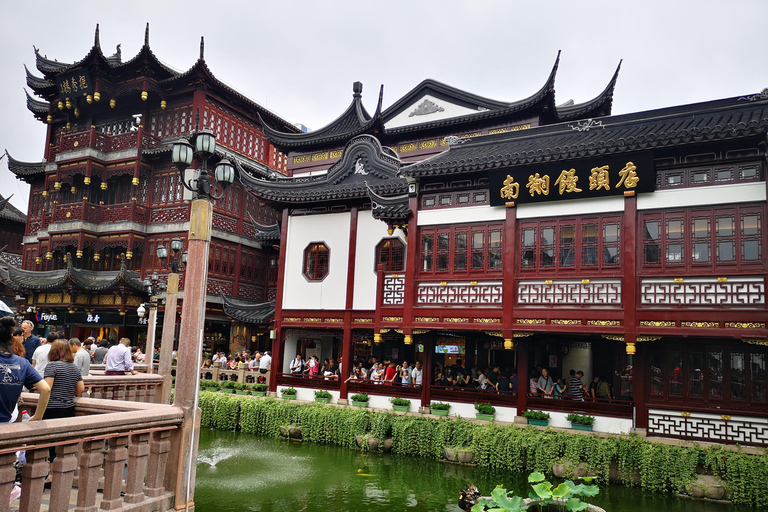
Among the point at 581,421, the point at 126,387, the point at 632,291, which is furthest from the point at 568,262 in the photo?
the point at 126,387

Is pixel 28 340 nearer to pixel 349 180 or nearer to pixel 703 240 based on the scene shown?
pixel 349 180

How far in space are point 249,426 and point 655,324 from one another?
10860 mm

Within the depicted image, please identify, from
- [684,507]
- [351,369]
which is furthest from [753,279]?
[351,369]

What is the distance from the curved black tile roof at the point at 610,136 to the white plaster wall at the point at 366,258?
2.85m

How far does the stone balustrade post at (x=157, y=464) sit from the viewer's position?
19.5 feet

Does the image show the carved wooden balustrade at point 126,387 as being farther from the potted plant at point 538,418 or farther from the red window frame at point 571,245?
the red window frame at point 571,245

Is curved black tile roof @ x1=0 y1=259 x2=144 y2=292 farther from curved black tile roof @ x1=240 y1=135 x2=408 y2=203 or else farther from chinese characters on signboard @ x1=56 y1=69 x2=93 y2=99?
curved black tile roof @ x1=240 y1=135 x2=408 y2=203

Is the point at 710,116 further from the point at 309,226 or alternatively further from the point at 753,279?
the point at 309,226

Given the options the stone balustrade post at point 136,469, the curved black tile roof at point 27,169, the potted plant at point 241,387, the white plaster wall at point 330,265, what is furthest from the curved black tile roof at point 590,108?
the curved black tile roof at point 27,169

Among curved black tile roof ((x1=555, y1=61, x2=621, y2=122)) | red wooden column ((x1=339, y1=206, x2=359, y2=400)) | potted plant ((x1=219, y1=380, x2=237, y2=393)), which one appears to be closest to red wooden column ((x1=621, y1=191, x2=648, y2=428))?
red wooden column ((x1=339, y1=206, x2=359, y2=400))

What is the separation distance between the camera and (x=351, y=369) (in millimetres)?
18312

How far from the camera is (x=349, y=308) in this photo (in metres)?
18.4

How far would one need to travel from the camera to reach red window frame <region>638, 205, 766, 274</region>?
1249cm

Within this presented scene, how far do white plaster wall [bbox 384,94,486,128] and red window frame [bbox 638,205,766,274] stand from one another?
10.9 m
